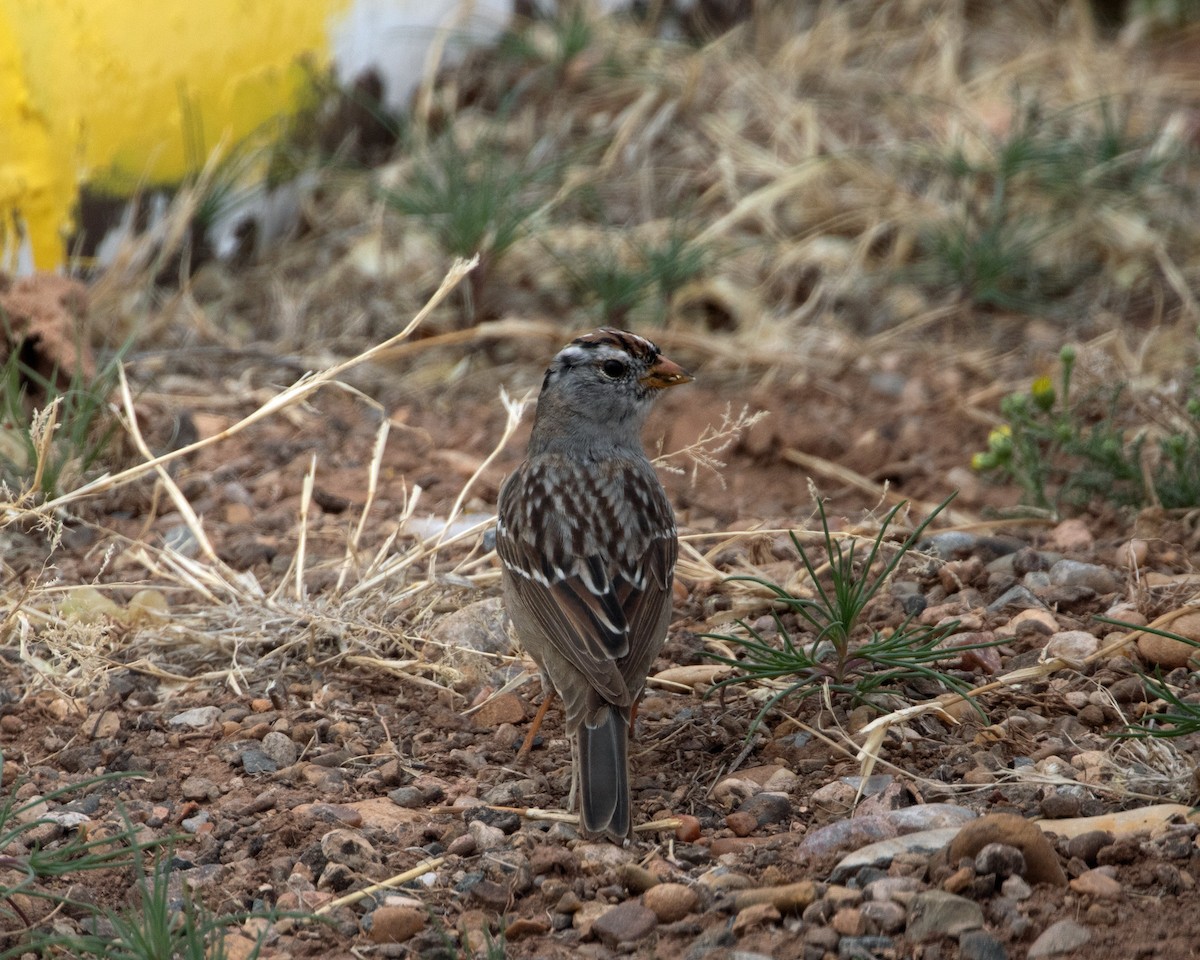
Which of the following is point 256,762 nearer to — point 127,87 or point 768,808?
point 768,808

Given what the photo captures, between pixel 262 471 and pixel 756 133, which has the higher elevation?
pixel 756 133

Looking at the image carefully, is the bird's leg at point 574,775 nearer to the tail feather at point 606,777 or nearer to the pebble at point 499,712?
the tail feather at point 606,777

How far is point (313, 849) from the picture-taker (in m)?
3.52

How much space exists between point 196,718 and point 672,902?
159 cm

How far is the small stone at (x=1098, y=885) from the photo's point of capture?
3.14 m

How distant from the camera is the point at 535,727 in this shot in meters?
4.14

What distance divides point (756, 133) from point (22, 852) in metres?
5.62

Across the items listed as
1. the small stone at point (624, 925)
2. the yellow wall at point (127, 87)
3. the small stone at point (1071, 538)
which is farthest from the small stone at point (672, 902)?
the yellow wall at point (127, 87)

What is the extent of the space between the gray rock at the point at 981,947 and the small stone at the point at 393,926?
Result: 109 cm

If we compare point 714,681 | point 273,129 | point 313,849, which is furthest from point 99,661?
point 273,129

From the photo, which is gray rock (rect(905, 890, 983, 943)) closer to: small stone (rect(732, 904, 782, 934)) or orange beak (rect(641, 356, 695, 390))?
small stone (rect(732, 904, 782, 934))

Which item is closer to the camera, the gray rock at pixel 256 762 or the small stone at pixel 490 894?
the small stone at pixel 490 894

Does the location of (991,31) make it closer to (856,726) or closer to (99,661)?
(856,726)

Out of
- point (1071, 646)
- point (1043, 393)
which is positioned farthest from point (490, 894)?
point (1043, 393)
